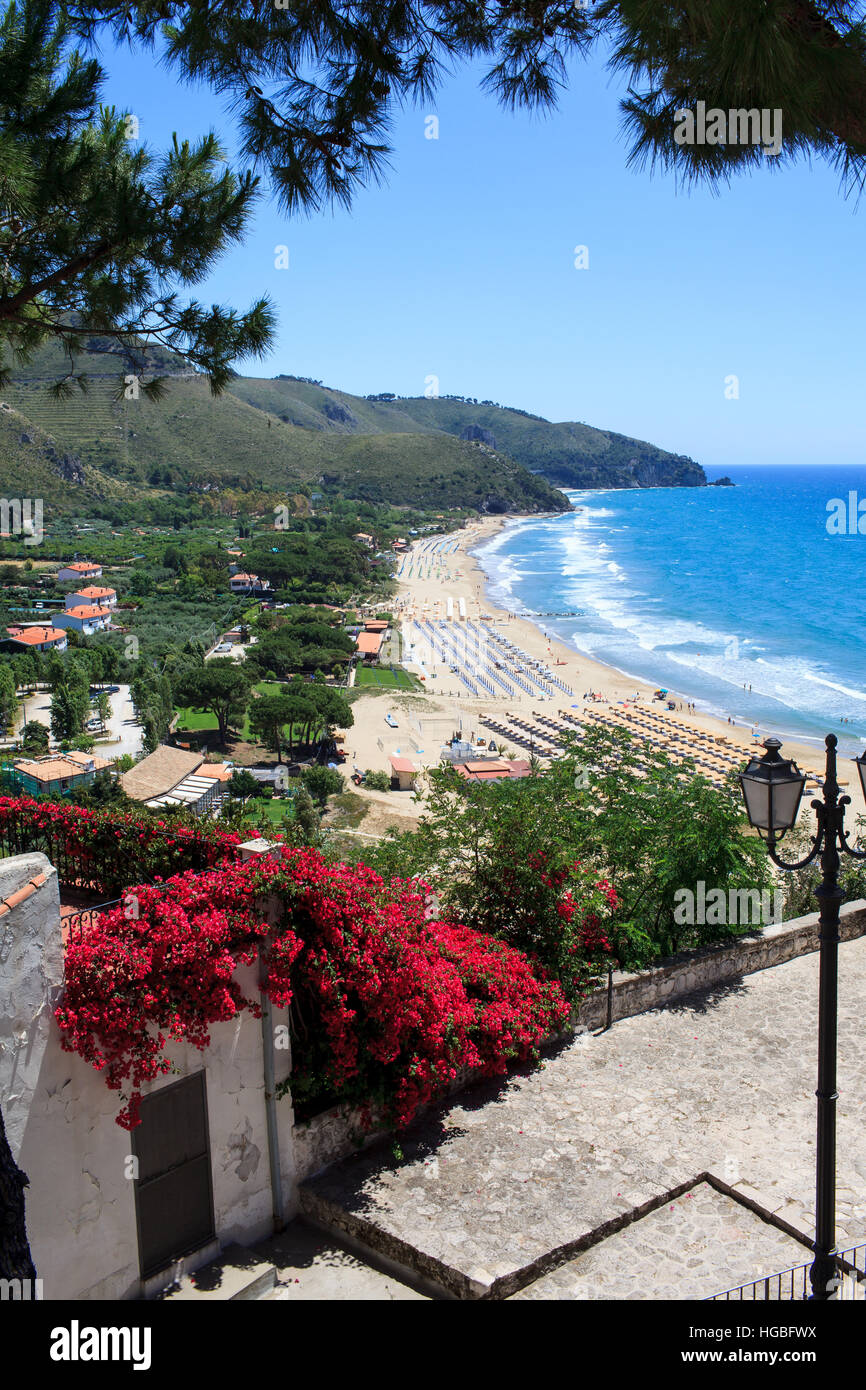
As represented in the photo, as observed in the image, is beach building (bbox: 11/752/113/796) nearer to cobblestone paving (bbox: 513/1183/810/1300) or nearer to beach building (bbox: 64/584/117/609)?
cobblestone paving (bbox: 513/1183/810/1300)

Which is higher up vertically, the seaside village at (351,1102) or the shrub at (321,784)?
the seaside village at (351,1102)

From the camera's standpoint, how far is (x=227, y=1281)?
5195 mm

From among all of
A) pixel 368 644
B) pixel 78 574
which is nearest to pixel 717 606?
pixel 368 644

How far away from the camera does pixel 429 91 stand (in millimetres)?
5941

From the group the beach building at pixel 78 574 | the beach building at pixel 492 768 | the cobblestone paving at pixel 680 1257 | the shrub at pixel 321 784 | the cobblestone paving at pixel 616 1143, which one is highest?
the beach building at pixel 78 574

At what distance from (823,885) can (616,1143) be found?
2829mm

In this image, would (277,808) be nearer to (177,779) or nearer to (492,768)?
(177,779)

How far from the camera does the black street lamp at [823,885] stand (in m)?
4.41

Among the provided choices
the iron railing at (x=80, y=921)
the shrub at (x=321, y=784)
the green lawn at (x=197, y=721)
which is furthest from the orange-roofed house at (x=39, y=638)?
the iron railing at (x=80, y=921)

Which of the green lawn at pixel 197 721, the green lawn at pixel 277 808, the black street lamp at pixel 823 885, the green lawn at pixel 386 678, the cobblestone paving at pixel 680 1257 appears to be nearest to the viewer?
the black street lamp at pixel 823 885

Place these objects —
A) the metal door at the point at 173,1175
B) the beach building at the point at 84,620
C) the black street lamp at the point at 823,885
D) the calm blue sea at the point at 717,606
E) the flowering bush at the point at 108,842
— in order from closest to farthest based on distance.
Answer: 1. the black street lamp at the point at 823,885
2. the metal door at the point at 173,1175
3. the flowering bush at the point at 108,842
4. the calm blue sea at the point at 717,606
5. the beach building at the point at 84,620

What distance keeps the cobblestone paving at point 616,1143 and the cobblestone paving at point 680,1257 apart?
0.10m

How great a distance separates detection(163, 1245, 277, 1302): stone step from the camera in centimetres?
509

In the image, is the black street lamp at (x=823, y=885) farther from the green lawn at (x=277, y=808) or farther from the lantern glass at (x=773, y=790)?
the green lawn at (x=277, y=808)
